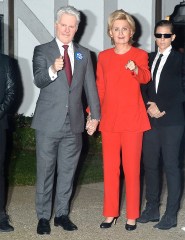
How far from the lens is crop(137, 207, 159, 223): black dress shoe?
254 inches

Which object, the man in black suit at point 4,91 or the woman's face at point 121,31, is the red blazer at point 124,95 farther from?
the man in black suit at point 4,91

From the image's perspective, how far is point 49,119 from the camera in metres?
5.96

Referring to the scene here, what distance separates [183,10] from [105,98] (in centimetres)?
672

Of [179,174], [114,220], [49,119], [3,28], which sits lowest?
[114,220]

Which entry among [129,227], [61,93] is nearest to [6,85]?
[61,93]

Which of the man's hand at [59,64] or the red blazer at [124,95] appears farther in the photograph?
the red blazer at [124,95]

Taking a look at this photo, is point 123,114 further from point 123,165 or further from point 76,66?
point 76,66

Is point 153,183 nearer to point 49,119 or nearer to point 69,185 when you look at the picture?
point 69,185

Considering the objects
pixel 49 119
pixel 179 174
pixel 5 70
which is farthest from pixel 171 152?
pixel 5 70

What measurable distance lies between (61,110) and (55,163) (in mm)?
513

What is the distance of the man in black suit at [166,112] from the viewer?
616cm

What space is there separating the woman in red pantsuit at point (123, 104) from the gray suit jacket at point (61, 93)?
0.14 m

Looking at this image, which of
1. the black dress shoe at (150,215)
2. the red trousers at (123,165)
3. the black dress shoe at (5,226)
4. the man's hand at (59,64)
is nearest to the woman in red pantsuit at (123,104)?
the red trousers at (123,165)

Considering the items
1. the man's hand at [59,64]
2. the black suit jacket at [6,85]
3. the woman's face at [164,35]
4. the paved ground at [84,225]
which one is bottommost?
the paved ground at [84,225]
